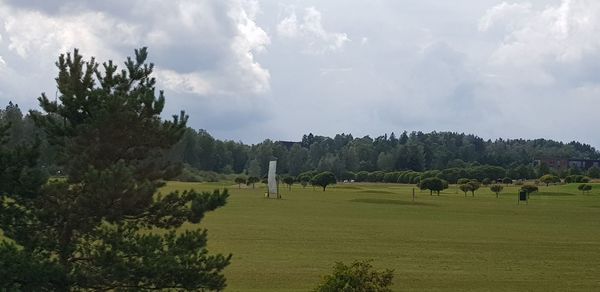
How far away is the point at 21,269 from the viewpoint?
488 inches

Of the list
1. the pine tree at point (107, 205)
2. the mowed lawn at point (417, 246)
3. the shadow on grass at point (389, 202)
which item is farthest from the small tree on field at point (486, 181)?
the pine tree at point (107, 205)

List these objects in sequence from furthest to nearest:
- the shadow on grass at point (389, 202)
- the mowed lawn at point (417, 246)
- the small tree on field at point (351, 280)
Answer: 1. the shadow on grass at point (389, 202)
2. the mowed lawn at point (417, 246)
3. the small tree on field at point (351, 280)

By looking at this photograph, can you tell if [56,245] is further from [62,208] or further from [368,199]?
[368,199]

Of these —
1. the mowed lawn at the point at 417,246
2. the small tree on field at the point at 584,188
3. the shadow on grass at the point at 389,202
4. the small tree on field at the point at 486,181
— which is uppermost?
the small tree on field at the point at 486,181

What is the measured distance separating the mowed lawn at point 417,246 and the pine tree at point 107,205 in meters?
8.50

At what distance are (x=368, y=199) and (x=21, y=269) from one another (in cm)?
7132

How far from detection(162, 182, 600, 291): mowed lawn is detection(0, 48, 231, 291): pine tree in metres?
8.50

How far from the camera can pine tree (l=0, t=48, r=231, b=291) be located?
41.9 ft

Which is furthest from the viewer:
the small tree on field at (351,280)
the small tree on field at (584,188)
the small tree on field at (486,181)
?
the small tree on field at (486,181)

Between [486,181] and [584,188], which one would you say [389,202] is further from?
[486,181]

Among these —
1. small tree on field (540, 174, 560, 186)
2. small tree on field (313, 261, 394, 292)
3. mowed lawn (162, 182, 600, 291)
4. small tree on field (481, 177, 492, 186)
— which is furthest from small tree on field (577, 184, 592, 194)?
small tree on field (313, 261, 394, 292)

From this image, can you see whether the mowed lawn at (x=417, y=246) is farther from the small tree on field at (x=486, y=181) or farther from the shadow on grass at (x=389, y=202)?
the small tree on field at (x=486, y=181)

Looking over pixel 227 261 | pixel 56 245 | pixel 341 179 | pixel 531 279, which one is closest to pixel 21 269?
pixel 56 245

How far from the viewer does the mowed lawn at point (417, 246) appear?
24.6 meters
